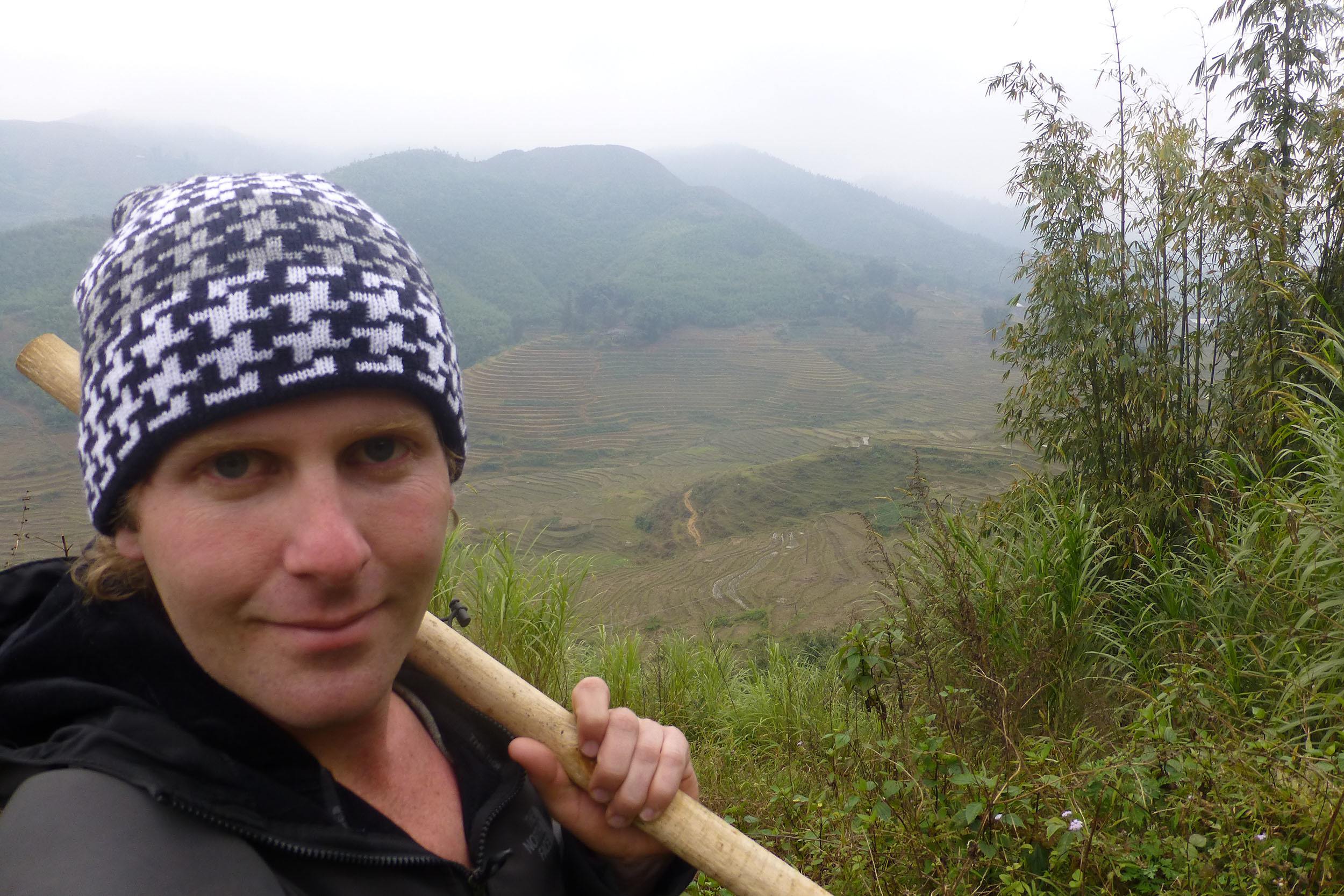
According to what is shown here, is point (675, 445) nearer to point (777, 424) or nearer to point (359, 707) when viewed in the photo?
point (777, 424)

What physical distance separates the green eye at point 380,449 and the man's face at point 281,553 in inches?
0.5

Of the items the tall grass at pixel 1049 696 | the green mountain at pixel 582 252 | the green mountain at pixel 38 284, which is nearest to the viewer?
the tall grass at pixel 1049 696

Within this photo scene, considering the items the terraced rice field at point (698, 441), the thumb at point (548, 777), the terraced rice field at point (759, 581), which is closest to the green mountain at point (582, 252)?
the terraced rice field at point (698, 441)

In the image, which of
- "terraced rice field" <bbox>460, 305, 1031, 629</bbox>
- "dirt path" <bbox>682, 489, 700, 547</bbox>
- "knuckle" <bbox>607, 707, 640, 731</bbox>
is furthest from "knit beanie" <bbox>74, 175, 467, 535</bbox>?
"dirt path" <bbox>682, 489, 700, 547</bbox>

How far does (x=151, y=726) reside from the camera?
639mm

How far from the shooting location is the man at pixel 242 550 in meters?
0.65

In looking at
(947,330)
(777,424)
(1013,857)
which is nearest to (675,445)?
(777,424)

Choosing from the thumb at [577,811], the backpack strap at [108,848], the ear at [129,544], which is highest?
the ear at [129,544]

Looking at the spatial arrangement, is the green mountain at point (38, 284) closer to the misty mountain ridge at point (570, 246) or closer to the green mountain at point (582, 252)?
the misty mountain ridge at point (570, 246)

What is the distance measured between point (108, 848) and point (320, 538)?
0.87ft

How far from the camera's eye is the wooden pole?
2.93 feet

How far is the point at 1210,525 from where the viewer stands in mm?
3344

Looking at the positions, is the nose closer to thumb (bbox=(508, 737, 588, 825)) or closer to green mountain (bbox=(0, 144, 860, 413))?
thumb (bbox=(508, 737, 588, 825))

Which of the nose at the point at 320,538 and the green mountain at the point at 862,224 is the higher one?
the green mountain at the point at 862,224
